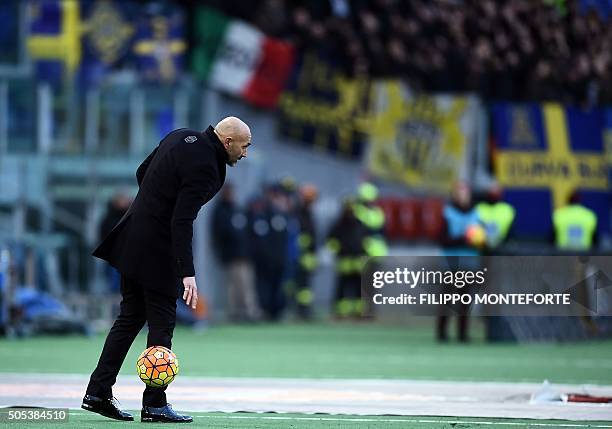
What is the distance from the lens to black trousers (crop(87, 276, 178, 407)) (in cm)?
1033

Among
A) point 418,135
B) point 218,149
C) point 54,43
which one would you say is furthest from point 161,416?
point 418,135

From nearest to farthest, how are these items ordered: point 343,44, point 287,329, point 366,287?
1. point 366,287
2. point 287,329
3. point 343,44

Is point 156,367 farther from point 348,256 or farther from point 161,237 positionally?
point 348,256

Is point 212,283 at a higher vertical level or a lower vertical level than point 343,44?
lower

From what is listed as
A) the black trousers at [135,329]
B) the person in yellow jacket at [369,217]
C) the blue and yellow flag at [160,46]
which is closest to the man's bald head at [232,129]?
the black trousers at [135,329]

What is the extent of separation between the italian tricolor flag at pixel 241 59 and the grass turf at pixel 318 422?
52.2 ft

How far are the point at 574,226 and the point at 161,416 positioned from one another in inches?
538

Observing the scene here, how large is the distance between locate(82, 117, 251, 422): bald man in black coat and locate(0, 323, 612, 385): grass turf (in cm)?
A: 493

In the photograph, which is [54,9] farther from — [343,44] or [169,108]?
[343,44]

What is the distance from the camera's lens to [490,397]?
12.7m

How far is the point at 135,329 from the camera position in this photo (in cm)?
1052

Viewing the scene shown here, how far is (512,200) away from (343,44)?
394cm

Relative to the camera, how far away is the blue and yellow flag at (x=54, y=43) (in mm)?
25047

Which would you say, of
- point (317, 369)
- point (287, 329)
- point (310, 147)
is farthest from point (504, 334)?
point (310, 147)
